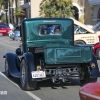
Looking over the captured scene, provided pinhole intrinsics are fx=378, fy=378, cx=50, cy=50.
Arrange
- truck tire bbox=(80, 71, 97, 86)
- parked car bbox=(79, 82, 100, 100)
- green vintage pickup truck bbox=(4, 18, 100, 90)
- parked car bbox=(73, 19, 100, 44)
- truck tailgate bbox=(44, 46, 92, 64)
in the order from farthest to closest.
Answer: parked car bbox=(73, 19, 100, 44) → truck tire bbox=(80, 71, 97, 86) → green vintage pickup truck bbox=(4, 18, 100, 90) → truck tailgate bbox=(44, 46, 92, 64) → parked car bbox=(79, 82, 100, 100)

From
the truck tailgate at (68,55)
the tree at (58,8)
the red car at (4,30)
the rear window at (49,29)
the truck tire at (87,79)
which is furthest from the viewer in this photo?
the red car at (4,30)

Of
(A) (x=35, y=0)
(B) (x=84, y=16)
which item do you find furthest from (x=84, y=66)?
(A) (x=35, y=0)

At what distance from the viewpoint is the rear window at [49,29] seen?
10.7 meters

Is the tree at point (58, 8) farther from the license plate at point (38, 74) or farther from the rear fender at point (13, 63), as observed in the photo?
the license plate at point (38, 74)

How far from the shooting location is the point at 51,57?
8.98 meters

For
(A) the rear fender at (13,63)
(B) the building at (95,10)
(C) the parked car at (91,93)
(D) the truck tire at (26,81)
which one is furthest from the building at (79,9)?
(C) the parked car at (91,93)

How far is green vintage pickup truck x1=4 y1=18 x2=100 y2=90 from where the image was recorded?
9.12 m

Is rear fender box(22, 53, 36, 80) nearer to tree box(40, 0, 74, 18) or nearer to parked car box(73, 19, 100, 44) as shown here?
parked car box(73, 19, 100, 44)

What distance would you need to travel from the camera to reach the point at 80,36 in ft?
70.5

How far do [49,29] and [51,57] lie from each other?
195 cm

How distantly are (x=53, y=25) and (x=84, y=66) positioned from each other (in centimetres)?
170

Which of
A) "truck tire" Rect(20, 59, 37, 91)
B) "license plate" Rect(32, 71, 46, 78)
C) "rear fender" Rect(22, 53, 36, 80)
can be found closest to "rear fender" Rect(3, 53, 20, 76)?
"truck tire" Rect(20, 59, 37, 91)

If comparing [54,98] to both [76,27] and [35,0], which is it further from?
[35,0]

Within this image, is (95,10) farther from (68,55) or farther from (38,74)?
(38,74)
